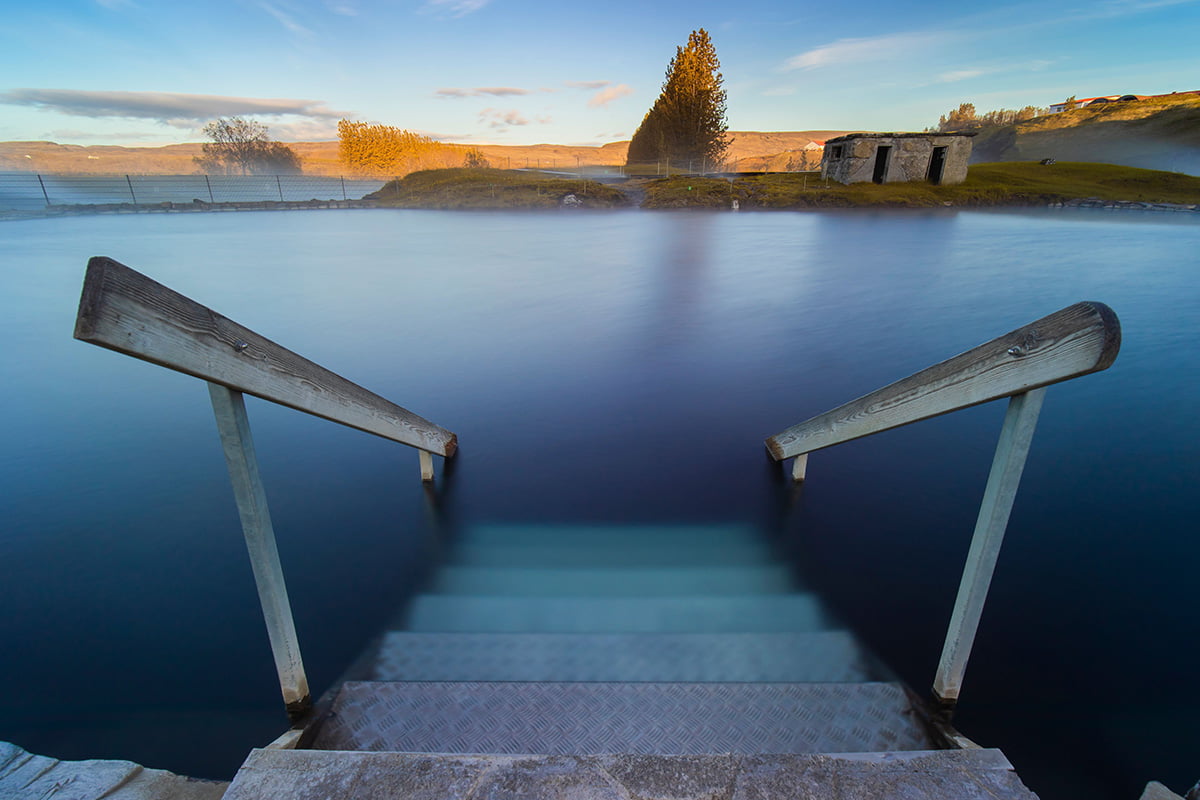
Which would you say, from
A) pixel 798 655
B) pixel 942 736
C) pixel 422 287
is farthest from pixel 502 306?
pixel 942 736

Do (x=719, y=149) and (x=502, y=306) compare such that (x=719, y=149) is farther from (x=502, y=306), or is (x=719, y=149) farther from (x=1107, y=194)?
(x=502, y=306)

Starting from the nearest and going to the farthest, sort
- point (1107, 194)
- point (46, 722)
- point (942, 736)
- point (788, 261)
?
point (942, 736) < point (46, 722) < point (788, 261) < point (1107, 194)

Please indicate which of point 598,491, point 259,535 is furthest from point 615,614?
point 259,535

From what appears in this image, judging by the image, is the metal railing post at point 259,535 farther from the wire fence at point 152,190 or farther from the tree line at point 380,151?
the tree line at point 380,151

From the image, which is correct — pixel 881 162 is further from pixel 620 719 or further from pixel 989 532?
pixel 620 719

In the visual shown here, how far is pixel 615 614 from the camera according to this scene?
238cm

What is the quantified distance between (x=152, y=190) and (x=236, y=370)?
5151 centimetres

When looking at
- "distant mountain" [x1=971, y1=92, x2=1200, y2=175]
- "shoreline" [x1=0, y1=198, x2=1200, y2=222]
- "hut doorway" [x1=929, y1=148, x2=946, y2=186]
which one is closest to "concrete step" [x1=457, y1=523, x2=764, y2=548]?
"shoreline" [x1=0, y1=198, x2=1200, y2=222]

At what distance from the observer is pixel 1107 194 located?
23.6m

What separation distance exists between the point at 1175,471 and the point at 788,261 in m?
7.96

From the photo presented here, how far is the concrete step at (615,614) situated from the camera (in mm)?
2305

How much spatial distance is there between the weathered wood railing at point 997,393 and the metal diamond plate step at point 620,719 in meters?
0.37

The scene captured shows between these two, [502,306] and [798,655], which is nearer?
[798,655]

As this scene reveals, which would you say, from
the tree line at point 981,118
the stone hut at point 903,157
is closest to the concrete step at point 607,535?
the stone hut at point 903,157
